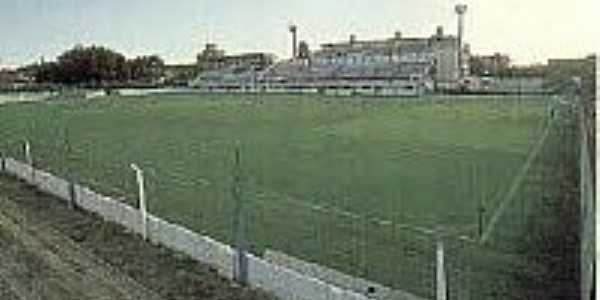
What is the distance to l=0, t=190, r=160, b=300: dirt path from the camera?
35.4 feet

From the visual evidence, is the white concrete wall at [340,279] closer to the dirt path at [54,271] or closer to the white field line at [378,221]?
the dirt path at [54,271]

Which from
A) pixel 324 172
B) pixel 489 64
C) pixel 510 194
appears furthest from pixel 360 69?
pixel 510 194

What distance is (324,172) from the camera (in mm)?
22688

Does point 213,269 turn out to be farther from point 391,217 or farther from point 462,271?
point 391,217

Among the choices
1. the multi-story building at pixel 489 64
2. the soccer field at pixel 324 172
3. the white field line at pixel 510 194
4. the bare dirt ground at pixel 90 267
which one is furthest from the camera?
the multi-story building at pixel 489 64

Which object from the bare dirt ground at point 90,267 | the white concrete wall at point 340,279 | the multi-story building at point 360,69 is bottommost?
the bare dirt ground at point 90,267

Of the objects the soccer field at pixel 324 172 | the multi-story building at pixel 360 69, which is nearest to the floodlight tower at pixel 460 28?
the multi-story building at pixel 360 69

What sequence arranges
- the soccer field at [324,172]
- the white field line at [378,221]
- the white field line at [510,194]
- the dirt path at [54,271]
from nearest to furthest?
the dirt path at [54,271], the soccer field at [324,172], the white field line at [378,221], the white field line at [510,194]

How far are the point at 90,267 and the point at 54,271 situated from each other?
521 millimetres

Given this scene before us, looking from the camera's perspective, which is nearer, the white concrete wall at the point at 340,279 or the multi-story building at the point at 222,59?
the white concrete wall at the point at 340,279

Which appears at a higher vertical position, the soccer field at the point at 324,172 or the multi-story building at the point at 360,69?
the multi-story building at the point at 360,69

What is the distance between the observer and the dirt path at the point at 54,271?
10.8 metres

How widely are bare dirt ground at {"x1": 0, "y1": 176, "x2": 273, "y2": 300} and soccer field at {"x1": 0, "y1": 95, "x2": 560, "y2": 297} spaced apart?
1638mm

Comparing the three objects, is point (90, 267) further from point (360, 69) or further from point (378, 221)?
point (360, 69)
